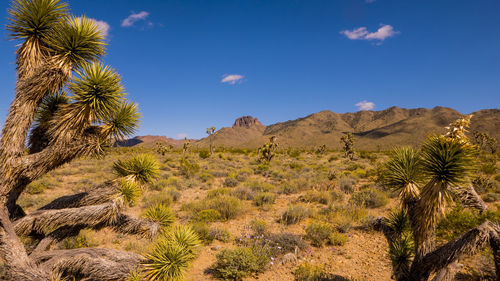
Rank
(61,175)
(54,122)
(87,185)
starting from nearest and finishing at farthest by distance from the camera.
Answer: (54,122), (87,185), (61,175)

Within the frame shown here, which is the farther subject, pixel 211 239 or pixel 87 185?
pixel 87 185

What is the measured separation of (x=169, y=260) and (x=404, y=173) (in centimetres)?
428

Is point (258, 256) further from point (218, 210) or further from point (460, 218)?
point (460, 218)

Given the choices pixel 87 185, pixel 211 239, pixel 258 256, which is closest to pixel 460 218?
pixel 258 256

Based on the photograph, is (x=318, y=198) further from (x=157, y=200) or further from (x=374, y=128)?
(x=374, y=128)

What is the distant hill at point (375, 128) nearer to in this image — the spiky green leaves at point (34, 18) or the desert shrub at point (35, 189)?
the desert shrub at point (35, 189)

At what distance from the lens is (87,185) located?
13.0m

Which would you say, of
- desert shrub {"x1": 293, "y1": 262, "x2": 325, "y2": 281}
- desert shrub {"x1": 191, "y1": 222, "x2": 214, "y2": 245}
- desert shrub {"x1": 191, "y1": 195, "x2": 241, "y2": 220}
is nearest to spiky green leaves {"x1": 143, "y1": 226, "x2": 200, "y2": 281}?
desert shrub {"x1": 293, "y1": 262, "x2": 325, "y2": 281}

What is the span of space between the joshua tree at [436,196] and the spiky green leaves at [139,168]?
451cm

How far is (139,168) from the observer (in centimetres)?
425

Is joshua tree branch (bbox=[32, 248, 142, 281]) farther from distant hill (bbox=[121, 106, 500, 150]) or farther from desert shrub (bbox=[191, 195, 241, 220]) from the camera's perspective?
distant hill (bbox=[121, 106, 500, 150])

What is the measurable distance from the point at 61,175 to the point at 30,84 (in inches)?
686

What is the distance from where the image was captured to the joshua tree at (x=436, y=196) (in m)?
3.07

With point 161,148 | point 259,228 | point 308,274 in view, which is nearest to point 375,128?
point 161,148
